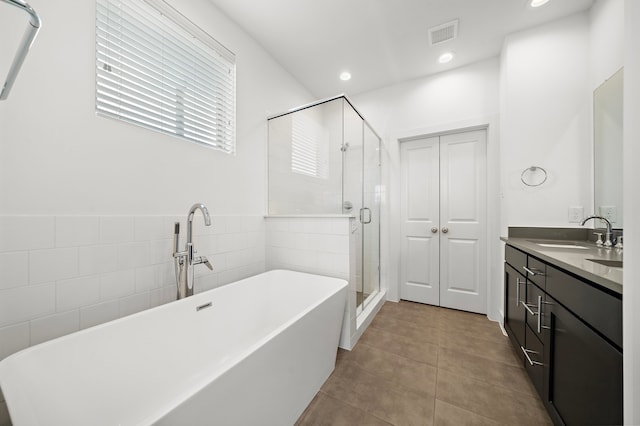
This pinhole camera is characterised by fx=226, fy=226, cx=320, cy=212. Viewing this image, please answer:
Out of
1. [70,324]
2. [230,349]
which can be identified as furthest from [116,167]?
[230,349]

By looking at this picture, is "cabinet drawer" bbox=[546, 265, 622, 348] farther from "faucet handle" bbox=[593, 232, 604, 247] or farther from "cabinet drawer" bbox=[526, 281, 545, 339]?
"faucet handle" bbox=[593, 232, 604, 247]

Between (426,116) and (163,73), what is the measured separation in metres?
2.64

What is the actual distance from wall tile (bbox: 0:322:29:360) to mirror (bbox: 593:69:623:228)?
133 inches

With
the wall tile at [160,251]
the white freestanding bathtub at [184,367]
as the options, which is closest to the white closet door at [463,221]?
the white freestanding bathtub at [184,367]

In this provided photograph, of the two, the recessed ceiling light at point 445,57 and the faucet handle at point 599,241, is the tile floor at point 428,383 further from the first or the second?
the recessed ceiling light at point 445,57

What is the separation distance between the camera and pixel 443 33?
6.83ft

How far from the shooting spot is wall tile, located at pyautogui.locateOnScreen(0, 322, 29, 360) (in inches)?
36.6

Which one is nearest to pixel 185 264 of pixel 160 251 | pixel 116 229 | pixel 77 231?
pixel 160 251

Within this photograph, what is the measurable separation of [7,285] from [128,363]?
582mm

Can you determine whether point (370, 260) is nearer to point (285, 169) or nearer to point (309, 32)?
point (285, 169)

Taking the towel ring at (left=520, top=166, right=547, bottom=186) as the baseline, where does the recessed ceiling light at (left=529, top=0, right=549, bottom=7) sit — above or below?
above

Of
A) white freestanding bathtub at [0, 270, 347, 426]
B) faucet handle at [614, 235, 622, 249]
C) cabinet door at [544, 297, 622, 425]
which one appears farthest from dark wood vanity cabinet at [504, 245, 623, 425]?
white freestanding bathtub at [0, 270, 347, 426]

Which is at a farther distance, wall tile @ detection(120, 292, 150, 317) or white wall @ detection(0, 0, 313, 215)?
wall tile @ detection(120, 292, 150, 317)

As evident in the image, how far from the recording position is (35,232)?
1011 mm
